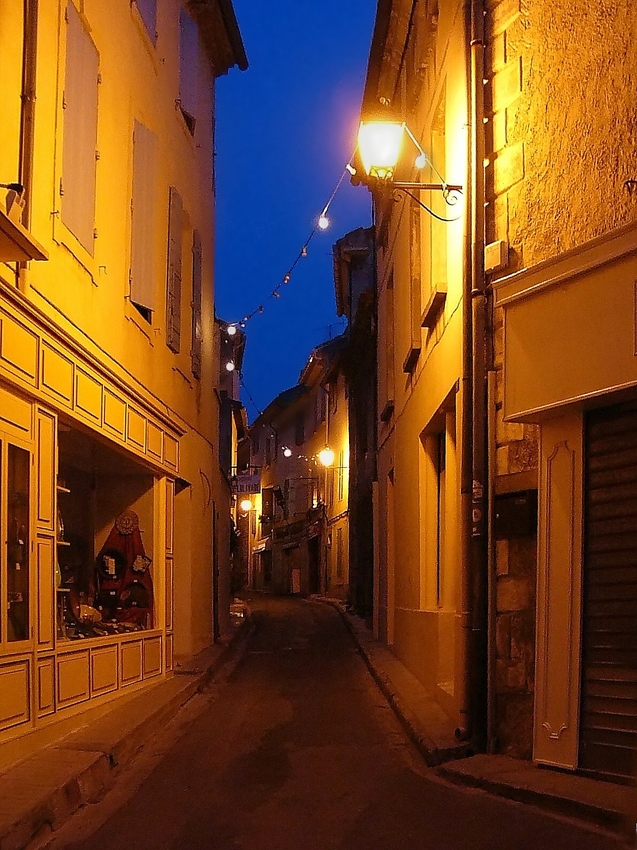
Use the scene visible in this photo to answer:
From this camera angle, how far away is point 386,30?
14.2 metres

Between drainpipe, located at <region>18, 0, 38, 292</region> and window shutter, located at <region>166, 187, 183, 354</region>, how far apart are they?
17.7ft

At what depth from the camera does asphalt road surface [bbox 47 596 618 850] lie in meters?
5.62

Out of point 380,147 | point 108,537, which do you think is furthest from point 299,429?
point 380,147

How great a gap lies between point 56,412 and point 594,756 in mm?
4974

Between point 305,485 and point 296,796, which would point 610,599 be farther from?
point 305,485

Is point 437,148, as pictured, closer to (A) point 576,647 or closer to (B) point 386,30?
(B) point 386,30

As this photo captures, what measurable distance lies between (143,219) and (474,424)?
17.6 feet

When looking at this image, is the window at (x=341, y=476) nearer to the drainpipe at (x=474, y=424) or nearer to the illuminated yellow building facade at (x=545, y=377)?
the illuminated yellow building facade at (x=545, y=377)

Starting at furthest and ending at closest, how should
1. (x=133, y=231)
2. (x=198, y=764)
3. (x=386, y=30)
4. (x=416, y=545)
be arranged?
(x=386, y=30) → (x=416, y=545) → (x=133, y=231) → (x=198, y=764)

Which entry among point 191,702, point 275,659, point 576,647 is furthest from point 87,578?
point 576,647

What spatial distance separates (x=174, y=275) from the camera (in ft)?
43.1

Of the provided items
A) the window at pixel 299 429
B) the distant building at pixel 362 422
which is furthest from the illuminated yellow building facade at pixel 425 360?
the window at pixel 299 429

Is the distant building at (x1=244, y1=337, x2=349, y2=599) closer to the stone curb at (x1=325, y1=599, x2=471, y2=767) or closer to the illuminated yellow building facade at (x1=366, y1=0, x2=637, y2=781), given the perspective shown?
the stone curb at (x1=325, y1=599, x2=471, y2=767)

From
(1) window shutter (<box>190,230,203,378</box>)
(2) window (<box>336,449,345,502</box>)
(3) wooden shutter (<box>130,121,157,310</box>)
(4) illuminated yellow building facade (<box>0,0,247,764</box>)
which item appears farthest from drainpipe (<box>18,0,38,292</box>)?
(2) window (<box>336,449,345,502</box>)
